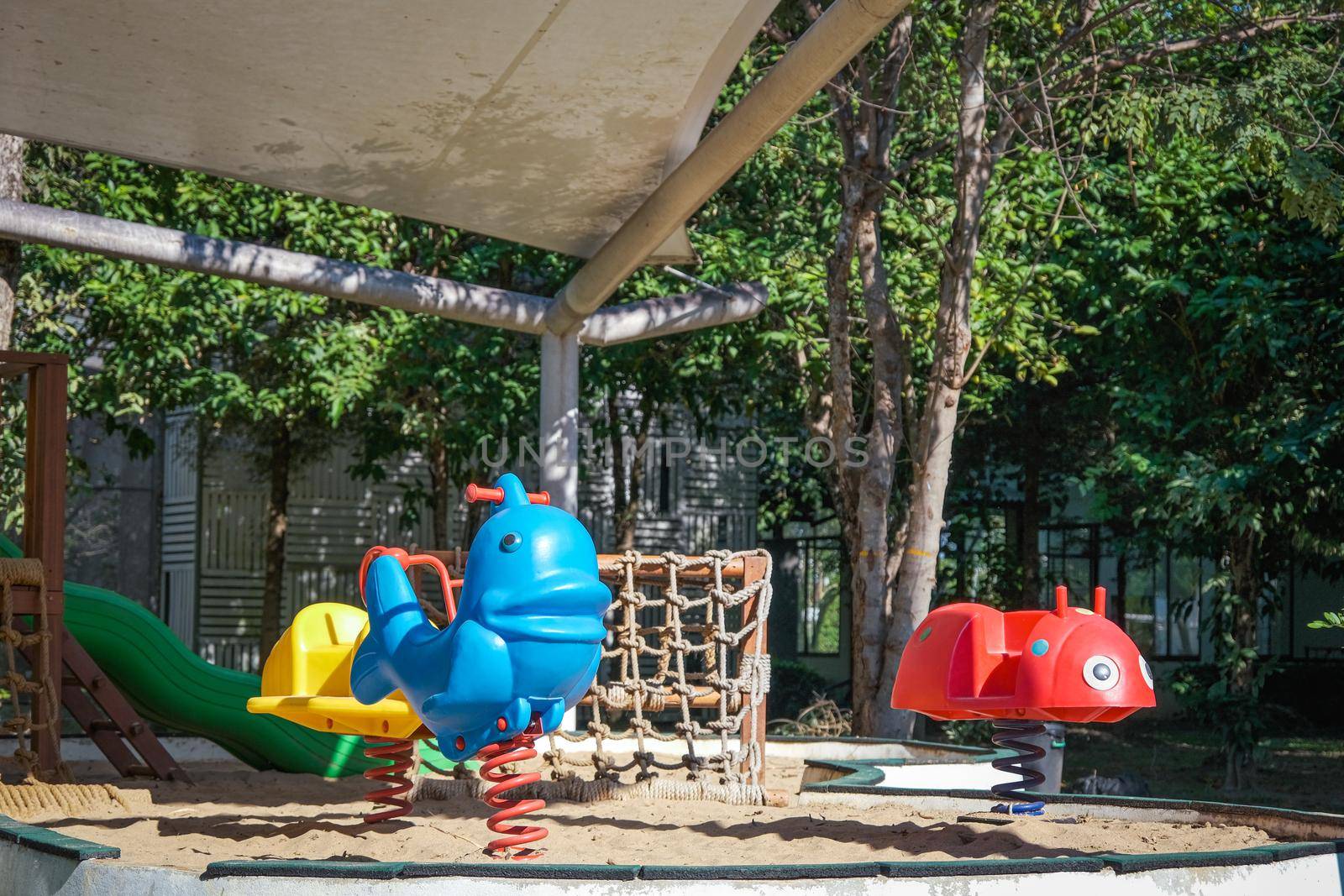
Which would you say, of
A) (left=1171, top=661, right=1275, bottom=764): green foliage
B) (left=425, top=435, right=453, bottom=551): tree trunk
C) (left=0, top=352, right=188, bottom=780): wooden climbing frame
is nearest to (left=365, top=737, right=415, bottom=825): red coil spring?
(left=0, top=352, right=188, bottom=780): wooden climbing frame

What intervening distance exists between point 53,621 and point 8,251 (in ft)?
9.84

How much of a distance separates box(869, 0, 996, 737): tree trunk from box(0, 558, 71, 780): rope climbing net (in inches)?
205

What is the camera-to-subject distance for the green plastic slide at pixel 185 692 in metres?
8.44

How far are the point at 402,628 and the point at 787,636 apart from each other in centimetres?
1593

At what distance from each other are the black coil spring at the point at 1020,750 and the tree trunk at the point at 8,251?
6.42 meters

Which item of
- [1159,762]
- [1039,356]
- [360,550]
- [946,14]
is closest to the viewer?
[946,14]

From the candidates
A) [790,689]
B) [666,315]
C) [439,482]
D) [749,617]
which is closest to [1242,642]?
[790,689]

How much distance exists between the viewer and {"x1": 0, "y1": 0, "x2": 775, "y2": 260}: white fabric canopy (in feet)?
18.6

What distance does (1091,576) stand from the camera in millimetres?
19391

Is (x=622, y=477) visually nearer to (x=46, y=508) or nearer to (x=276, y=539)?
(x=276, y=539)

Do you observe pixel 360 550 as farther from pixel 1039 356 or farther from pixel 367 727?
pixel 367 727

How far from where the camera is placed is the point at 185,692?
8.45 metres

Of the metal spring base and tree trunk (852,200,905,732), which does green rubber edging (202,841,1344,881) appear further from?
tree trunk (852,200,905,732)

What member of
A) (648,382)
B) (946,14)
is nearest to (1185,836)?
(946,14)
